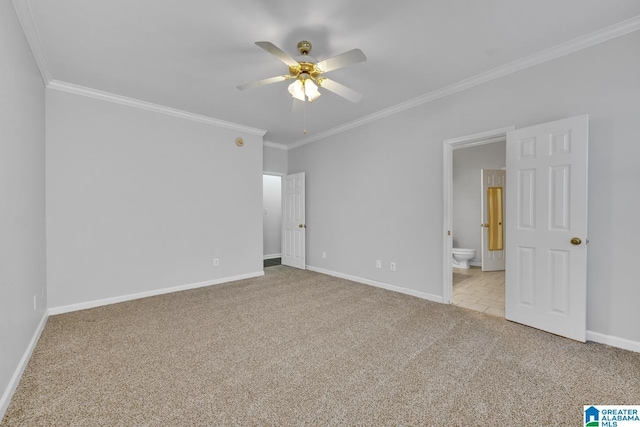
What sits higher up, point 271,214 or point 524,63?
point 524,63

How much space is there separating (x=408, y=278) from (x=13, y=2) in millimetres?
4498

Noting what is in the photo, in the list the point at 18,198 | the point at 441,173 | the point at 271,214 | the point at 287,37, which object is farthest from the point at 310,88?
the point at 271,214

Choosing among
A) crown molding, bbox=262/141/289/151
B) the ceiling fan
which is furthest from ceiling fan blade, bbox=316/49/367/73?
crown molding, bbox=262/141/289/151

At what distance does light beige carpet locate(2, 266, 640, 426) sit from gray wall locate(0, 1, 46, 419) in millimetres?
284

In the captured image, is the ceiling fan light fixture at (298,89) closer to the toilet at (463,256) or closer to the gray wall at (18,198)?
the gray wall at (18,198)

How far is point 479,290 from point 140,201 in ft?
16.1

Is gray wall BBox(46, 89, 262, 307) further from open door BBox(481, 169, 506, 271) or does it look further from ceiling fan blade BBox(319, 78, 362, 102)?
open door BBox(481, 169, 506, 271)

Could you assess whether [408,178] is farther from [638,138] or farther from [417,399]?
[417,399]

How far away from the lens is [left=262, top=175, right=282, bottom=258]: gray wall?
23.9 ft

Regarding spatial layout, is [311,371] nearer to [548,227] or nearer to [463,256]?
[548,227]

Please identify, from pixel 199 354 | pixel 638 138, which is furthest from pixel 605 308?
pixel 199 354

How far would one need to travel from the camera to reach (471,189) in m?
5.82

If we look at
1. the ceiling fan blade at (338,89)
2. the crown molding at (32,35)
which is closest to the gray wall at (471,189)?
the ceiling fan blade at (338,89)

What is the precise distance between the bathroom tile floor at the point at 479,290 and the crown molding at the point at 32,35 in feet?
15.8
